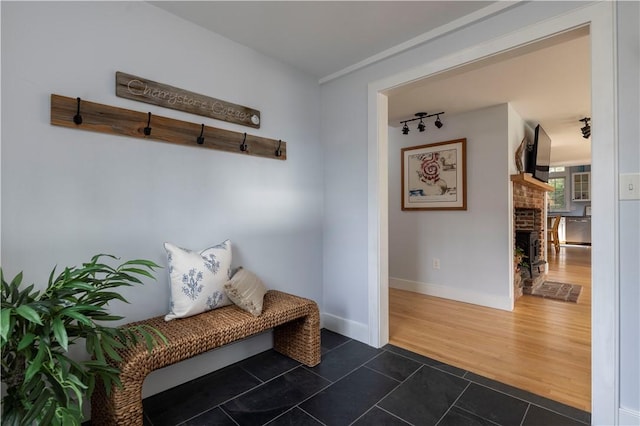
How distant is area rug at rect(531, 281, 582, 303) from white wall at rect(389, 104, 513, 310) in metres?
0.91

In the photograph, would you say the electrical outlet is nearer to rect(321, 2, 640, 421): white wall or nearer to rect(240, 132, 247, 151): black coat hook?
rect(321, 2, 640, 421): white wall

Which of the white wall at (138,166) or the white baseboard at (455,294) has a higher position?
the white wall at (138,166)

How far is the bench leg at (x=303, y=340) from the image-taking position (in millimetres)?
2143

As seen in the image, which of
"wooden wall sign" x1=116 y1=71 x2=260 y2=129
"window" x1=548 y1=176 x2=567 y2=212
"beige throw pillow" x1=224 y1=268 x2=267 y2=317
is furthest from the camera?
"window" x1=548 y1=176 x2=567 y2=212

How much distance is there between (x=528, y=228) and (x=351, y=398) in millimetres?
3919

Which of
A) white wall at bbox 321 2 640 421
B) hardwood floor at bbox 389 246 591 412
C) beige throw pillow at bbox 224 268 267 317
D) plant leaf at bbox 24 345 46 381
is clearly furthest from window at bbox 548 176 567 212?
plant leaf at bbox 24 345 46 381

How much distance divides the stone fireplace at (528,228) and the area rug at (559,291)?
0.26 ft

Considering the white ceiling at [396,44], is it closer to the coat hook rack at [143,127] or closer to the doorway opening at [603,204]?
the doorway opening at [603,204]

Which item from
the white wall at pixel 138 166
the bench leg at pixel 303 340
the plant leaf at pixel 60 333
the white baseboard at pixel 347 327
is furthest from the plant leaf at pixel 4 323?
the white baseboard at pixel 347 327

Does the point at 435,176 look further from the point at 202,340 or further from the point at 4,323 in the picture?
the point at 4,323

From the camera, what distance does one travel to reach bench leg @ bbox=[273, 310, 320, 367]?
214cm

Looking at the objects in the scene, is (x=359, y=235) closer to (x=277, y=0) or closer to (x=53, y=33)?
(x=277, y=0)

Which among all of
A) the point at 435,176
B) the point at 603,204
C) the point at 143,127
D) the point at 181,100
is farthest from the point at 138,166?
the point at 435,176

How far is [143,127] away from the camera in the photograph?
1831 millimetres
